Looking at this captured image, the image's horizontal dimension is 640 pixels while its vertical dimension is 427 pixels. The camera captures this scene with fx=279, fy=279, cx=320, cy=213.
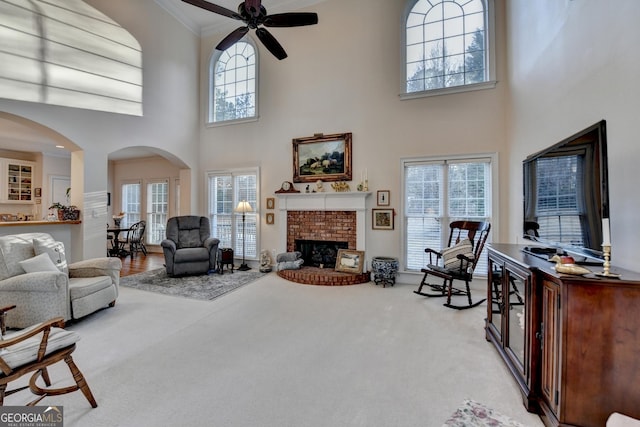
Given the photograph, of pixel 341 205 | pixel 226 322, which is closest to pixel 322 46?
pixel 341 205

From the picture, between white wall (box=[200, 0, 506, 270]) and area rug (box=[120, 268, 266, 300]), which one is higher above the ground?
white wall (box=[200, 0, 506, 270])

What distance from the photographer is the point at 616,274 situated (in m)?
1.45

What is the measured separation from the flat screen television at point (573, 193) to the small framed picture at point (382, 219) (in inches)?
95.0

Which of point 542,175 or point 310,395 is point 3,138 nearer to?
point 310,395

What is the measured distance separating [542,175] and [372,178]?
2813mm

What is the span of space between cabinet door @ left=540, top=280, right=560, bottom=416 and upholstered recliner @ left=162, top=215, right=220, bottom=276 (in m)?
4.87

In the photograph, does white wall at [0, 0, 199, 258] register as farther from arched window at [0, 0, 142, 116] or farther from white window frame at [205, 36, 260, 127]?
white window frame at [205, 36, 260, 127]

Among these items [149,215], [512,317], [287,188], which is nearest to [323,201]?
[287,188]

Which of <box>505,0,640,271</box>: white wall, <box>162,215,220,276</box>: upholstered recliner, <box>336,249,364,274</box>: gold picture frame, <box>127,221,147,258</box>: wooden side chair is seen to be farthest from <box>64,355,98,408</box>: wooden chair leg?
<box>127,221,147,258</box>: wooden side chair

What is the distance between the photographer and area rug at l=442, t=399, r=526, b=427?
1625 mm

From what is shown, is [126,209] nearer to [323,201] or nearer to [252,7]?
[323,201]

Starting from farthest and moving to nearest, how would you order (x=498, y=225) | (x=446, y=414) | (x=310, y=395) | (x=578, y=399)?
1. (x=498, y=225)
2. (x=310, y=395)
3. (x=446, y=414)
4. (x=578, y=399)

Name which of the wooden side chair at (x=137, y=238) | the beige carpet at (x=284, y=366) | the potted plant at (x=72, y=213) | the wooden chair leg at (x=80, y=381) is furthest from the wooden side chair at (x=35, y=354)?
the wooden side chair at (x=137, y=238)

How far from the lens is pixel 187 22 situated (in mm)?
6102
